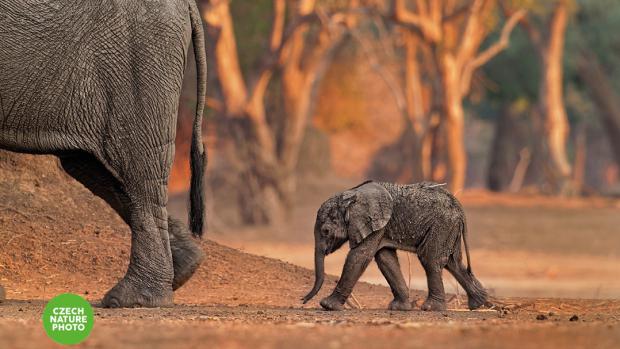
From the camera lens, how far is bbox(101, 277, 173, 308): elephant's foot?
974cm

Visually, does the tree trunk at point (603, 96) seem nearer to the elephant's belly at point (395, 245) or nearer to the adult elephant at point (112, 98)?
the elephant's belly at point (395, 245)

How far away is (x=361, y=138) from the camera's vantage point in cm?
4269

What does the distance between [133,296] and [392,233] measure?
1.90m

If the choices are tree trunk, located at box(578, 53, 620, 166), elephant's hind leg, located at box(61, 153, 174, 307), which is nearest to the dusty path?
elephant's hind leg, located at box(61, 153, 174, 307)

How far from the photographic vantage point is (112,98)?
977cm

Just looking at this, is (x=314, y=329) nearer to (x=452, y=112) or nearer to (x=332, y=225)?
(x=332, y=225)

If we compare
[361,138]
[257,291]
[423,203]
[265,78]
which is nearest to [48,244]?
[257,291]

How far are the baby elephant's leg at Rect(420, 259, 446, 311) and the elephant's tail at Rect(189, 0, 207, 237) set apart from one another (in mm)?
1690

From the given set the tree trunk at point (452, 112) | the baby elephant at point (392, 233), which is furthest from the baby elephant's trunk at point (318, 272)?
the tree trunk at point (452, 112)

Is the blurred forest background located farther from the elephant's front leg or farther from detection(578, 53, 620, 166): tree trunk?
the elephant's front leg

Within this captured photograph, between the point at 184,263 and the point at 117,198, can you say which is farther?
the point at 184,263

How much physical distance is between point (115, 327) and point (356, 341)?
1.49m

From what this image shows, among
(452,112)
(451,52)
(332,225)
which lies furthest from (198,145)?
(451,52)

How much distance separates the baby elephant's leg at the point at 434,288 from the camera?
33.9ft
